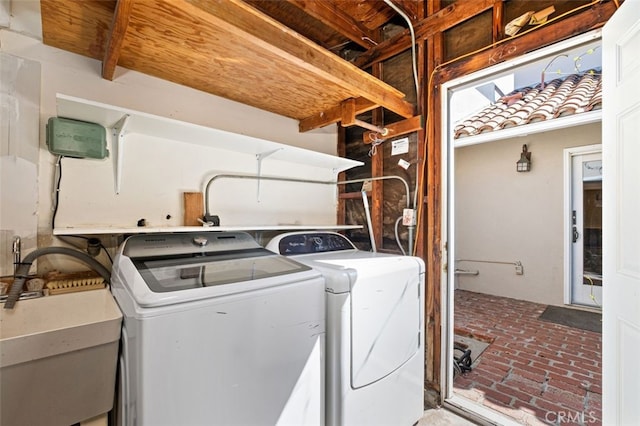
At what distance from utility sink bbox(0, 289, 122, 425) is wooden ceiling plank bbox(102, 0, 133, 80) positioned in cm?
115

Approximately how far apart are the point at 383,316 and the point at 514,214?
4.00 metres

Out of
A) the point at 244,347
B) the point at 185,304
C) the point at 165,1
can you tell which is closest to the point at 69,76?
the point at 165,1

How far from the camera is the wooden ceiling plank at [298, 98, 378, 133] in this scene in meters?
1.99

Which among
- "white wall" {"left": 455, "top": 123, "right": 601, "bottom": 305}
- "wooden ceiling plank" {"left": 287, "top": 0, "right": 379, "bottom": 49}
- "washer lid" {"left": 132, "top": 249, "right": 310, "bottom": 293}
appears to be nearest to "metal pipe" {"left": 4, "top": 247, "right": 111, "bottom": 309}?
"washer lid" {"left": 132, "top": 249, "right": 310, "bottom": 293}

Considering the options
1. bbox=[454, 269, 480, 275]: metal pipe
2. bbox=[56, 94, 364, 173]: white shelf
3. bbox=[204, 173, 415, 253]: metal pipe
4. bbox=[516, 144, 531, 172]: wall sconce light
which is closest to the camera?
bbox=[56, 94, 364, 173]: white shelf

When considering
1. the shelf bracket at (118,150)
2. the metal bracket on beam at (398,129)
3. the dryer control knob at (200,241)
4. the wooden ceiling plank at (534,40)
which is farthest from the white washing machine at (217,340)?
the wooden ceiling plank at (534,40)

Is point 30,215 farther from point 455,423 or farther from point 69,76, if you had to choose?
point 455,423

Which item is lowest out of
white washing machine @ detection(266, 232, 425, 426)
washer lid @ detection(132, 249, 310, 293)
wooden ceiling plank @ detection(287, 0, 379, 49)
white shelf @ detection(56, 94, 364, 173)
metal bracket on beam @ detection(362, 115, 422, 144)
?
white washing machine @ detection(266, 232, 425, 426)

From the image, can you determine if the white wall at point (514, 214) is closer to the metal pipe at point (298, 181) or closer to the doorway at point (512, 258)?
the doorway at point (512, 258)

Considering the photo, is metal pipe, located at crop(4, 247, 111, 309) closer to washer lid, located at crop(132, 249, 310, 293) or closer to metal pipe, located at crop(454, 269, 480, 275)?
washer lid, located at crop(132, 249, 310, 293)

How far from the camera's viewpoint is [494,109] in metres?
4.50

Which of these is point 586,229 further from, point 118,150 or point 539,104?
point 118,150

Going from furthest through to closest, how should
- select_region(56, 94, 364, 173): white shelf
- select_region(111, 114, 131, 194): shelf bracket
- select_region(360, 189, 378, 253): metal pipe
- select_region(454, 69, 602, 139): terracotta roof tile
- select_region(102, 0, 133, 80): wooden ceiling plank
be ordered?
select_region(454, 69, 602, 139): terracotta roof tile < select_region(360, 189, 378, 253): metal pipe < select_region(111, 114, 131, 194): shelf bracket < select_region(56, 94, 364, 173): white shelf < select_region(102, 0, 133, 80): wooden ceiling plank

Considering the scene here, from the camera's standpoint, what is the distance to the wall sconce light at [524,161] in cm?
429
